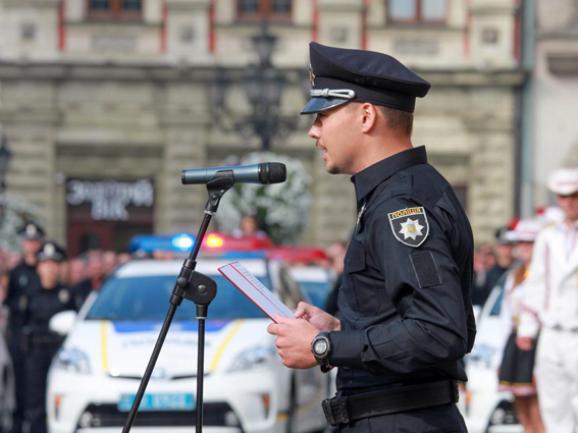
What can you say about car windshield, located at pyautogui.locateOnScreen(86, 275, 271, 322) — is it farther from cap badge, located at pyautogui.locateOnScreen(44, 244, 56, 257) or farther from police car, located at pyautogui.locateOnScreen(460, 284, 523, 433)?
cap badge, located at pyautogui.locateOnScreen(44, 244, 56, 257)

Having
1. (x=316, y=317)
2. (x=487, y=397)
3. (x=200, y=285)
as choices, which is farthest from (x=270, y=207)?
(x=316, y=317)

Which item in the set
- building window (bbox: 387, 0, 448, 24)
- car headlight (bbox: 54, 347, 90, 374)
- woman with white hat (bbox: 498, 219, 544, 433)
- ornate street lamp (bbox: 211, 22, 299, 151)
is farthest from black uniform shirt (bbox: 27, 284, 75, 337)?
building window (bbox: 387, 0, 448, 24)

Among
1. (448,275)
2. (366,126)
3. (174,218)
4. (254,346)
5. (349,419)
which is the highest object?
(366,126)

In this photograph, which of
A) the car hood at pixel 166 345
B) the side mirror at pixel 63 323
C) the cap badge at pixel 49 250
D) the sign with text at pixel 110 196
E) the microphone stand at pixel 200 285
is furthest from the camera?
the sign with text at pixel 110 196

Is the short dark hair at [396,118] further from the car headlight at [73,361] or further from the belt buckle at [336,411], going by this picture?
the car headlight at [73,361]

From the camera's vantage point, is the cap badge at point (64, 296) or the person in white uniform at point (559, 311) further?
the cap badge at point (64, 296)

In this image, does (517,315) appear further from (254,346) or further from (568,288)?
(254,346)

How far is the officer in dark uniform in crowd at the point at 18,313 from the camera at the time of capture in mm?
14883

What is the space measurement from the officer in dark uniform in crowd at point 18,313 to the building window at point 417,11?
60.1 feet

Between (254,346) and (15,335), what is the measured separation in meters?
4.99

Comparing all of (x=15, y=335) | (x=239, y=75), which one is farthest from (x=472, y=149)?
(x=15, y=335)

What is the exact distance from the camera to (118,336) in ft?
35.4

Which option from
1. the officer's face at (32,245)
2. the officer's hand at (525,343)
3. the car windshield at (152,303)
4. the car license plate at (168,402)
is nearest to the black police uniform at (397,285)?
the car license plate at (168,402)

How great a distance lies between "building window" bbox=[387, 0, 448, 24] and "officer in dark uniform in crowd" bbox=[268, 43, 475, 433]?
93.9 feet
